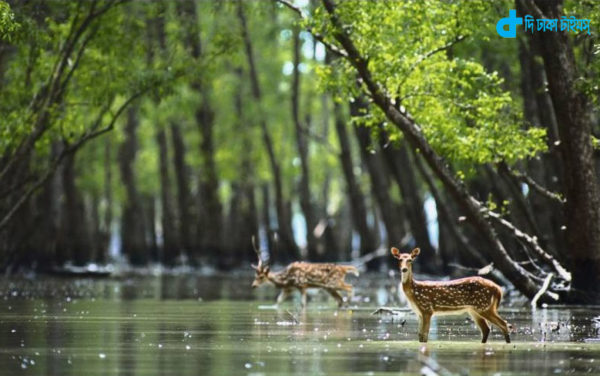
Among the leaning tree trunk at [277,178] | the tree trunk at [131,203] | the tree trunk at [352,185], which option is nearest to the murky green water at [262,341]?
the tree trunk at [352,185]

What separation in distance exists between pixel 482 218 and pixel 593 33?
356cm

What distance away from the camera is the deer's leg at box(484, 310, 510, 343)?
53.9ft

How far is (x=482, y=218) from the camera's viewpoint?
25250 mm

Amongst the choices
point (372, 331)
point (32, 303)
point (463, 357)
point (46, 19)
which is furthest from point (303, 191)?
point (463, 357)

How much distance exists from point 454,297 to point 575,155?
→ 8.29 meters

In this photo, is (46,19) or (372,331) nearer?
(372,331)

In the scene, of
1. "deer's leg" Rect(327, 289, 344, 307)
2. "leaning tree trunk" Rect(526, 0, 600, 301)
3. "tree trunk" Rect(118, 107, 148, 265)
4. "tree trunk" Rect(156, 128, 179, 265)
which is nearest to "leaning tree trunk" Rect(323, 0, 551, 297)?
"leaning tree trunk" Rect(526, 0, 600, 301)

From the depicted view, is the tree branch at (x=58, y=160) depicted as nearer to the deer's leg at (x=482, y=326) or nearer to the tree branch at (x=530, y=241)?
the tree branch at (x=530, y=241)

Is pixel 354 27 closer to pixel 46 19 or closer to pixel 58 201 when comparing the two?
pixel 46 19

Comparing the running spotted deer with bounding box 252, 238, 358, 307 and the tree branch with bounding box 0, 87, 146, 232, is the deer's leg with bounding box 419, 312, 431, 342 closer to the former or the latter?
the running spotted deer with bounding box 252, 238, 358, 307

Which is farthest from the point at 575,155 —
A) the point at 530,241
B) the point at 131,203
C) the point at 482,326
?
the point at 131,203

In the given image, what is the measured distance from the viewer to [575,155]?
24312 mm

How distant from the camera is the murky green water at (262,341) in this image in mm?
13203

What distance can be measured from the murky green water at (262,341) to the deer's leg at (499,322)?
0.43 ft
